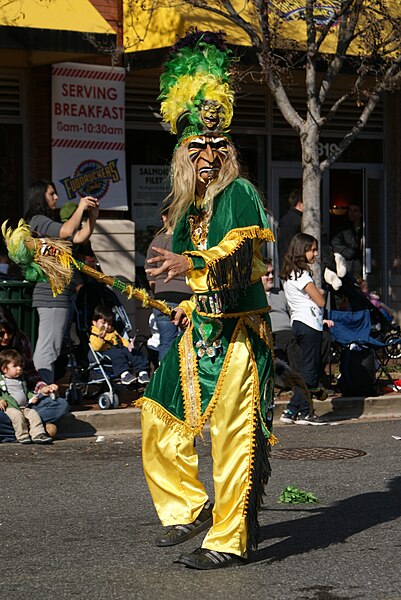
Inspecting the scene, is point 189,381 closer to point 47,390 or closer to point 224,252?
point 224,252

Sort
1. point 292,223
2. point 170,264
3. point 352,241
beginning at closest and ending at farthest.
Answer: point 170,264 < point 292,223 < point 352,241

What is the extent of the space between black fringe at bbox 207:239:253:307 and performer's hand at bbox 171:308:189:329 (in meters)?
0.37

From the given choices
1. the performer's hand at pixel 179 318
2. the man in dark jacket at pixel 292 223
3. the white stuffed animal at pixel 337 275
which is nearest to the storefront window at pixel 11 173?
the man in dark jacket at pixel 292 223

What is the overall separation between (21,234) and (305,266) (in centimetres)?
539

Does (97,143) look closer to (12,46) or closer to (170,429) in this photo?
(12,46)

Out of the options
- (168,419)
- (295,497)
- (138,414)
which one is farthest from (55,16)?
(168,419)

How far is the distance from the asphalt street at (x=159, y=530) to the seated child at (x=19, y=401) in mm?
158

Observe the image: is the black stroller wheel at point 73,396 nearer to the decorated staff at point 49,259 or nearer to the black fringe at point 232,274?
the decorated staff at point 49,259

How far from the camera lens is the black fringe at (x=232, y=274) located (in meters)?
5.67

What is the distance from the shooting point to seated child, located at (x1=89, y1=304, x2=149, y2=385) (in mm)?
11695

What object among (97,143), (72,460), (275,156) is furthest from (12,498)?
(275,156)

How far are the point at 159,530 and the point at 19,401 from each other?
3.66m

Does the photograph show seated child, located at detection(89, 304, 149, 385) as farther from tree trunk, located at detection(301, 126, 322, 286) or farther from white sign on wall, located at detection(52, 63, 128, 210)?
white sign on wall, located at detection(52, 63, 128, 210)

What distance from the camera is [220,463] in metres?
5.89
